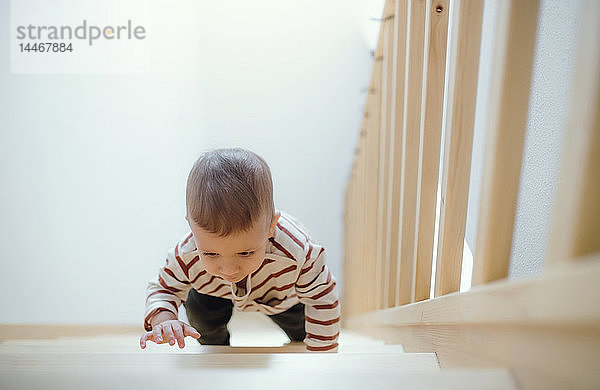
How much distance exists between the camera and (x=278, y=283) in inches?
38.7

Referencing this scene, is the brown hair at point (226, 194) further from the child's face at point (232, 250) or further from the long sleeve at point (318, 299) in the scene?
the long sleeve at point (318, 299)

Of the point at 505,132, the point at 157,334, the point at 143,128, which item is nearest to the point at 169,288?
the point at 157,334

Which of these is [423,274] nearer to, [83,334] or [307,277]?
[307,277]

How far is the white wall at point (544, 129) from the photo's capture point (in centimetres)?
52

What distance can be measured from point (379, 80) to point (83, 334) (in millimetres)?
1608

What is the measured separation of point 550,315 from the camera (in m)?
0.38

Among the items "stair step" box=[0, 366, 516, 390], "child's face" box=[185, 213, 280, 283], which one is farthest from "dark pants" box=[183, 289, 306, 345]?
"stair step" box=[0, 366, 516, 390]

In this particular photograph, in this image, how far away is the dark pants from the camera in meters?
1.14

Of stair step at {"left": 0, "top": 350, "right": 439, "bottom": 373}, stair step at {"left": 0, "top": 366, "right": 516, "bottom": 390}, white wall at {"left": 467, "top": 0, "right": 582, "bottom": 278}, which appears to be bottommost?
stair step at {"left": 0, "top": 350, "right": 439, "bottom": 373}

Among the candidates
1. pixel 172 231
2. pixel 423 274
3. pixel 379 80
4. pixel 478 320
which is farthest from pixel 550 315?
pixel 172 231

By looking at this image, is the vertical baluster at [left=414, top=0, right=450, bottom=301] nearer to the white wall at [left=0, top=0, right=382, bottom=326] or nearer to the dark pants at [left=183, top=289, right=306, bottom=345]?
the dark pants at [left=183, top=289, right=306, bottom=345]

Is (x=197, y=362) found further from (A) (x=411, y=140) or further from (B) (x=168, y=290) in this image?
(A) (x=411, y=140)

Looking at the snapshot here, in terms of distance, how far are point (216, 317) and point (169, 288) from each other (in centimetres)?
21

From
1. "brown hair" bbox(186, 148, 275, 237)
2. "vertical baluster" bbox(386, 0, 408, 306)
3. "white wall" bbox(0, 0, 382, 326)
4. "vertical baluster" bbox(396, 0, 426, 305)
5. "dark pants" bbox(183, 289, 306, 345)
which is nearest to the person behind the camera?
"brown hair" bbox(186, 148, 275, 237)
